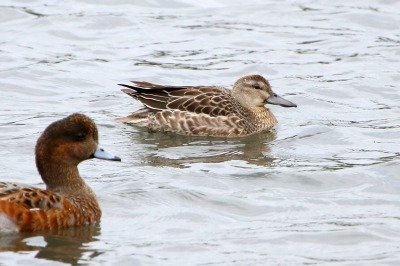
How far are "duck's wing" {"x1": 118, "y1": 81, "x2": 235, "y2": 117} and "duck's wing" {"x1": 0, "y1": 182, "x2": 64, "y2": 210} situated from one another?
466cm

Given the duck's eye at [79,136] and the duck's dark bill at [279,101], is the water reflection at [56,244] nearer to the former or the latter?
the duck's eye at [79,136]

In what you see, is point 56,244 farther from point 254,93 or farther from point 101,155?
point 254,93

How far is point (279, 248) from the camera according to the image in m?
11.8

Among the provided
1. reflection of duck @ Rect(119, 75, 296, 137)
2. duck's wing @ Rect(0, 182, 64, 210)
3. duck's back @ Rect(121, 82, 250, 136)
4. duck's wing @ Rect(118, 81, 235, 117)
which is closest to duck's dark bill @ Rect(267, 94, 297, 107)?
reflection of duck @ Rect(119, 75, 296, 137)

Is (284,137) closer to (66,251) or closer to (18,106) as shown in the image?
(18,106)

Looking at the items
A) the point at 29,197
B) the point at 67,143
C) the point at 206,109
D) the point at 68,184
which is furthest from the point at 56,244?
the point at 206,109

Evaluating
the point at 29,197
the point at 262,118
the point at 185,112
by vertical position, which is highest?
the point at 29,197

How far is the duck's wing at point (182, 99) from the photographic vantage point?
16641 millimetres

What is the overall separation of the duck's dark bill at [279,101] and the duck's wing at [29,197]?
5.18 metres

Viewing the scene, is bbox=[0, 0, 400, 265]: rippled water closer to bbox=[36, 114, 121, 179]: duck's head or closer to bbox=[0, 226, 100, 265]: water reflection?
bbox=[0, 226, 100, 265]: water reflection

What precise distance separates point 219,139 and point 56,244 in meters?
4.86

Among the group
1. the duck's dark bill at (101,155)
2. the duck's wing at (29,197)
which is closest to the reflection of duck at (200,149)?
the duck's dark bill at (101,155)

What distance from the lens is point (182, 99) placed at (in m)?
16.7

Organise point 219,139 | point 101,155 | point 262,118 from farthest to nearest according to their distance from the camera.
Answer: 1. point 262,118
2. point 219,139
3. point 101,155
